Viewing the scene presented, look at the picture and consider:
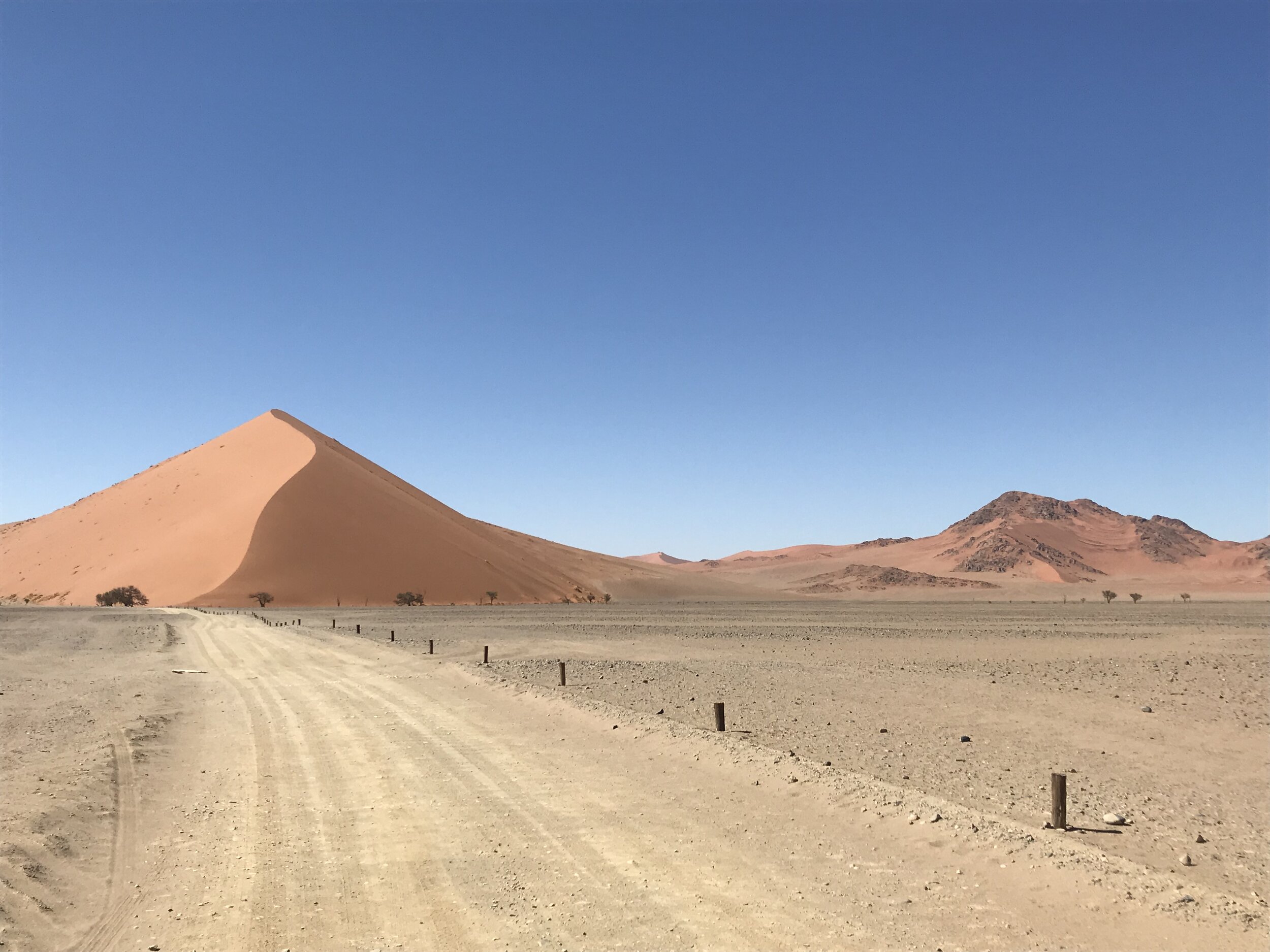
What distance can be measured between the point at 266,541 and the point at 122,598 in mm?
11592

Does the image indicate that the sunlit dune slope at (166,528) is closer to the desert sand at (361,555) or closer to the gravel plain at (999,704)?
the desert sand at (361,555)

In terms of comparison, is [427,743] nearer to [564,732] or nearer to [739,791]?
[564,732]

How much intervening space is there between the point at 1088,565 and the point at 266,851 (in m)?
149

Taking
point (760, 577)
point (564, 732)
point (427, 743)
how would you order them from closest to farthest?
point (427, 743)
point (564, 732)
point (760, 577)

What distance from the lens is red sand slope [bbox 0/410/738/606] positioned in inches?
2773

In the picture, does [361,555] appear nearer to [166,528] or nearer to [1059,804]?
[166,528]

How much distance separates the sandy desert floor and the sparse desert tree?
51.2m

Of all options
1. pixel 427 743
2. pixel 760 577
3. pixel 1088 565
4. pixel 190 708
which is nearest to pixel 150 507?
pixel 190 708

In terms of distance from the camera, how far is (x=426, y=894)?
6453 mm

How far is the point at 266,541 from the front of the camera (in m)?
72.6

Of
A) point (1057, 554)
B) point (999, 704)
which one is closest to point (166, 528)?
point (999, 704)

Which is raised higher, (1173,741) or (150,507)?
(150,507)

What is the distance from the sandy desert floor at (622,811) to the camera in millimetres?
6066

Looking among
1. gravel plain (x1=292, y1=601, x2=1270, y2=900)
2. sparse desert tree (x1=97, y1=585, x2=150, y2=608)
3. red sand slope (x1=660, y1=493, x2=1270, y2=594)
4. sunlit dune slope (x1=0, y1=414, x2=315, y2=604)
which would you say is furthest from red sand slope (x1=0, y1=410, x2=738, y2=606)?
red sand slope (x1=660, y1=493, x2=1270, y2=594)
